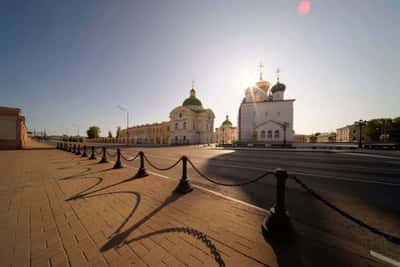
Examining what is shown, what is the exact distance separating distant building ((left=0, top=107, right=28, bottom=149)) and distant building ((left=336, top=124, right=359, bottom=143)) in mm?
95056

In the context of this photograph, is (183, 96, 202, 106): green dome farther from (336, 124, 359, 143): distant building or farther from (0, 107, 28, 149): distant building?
(336, 124, 359, 143): distant building

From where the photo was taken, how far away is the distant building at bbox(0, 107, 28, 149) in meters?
18.1

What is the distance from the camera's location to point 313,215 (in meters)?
3.18

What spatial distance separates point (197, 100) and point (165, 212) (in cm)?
5551

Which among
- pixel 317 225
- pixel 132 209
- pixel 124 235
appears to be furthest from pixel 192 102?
pixel 124 235

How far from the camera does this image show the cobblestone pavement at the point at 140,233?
1997mm

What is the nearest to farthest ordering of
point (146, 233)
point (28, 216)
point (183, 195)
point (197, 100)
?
point (146, 233) → point (28, 216) → point (183, 195) → point (197, 100)

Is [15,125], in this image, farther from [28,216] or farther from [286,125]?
[286,125]

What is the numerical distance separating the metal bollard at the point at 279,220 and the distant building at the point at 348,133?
280ft

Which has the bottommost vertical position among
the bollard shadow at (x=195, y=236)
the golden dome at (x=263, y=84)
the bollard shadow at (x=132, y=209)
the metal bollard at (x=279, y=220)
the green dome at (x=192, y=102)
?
the bollard shadow at (x=132, y=209)

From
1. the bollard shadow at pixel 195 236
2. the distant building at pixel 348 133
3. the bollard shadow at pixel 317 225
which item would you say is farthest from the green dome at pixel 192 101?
the distant building at pixel 348 133

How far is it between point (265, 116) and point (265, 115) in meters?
0.26

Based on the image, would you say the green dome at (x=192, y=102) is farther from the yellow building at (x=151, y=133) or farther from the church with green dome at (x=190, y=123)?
the yellow building at (x=151, y=133)

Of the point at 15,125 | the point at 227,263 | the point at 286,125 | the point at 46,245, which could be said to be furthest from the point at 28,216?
the point at 286,125
